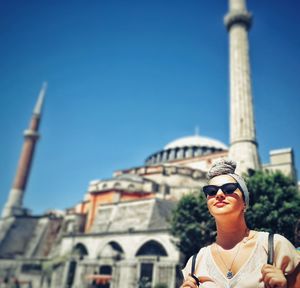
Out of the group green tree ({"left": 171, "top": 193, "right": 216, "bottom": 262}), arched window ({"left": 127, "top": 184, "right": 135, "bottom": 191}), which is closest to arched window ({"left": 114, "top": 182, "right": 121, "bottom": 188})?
arched window ({"left": 127, "top": 184, "right": 135, "bottom": 191})

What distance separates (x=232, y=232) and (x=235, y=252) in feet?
0.53

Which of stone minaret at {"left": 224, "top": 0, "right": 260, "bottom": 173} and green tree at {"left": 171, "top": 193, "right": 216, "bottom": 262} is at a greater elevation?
stone minaret at {"left": 224, "top": 0, "right": 260, "bottom": 173}

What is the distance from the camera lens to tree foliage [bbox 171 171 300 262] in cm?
1207

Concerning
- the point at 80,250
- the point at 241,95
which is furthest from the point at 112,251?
the point at 241,95

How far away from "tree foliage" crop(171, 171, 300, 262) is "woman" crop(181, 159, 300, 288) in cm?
959

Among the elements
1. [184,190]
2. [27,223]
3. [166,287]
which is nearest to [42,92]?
[27,223]

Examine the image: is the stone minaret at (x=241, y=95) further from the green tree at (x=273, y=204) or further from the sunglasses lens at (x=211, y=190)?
the sunglasses lens at (x=211, y=190)

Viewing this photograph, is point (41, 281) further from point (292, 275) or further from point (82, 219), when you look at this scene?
point (292, 275)

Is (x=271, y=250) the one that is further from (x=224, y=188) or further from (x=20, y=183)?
(x=20, y=183)

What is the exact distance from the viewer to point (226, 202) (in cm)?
249

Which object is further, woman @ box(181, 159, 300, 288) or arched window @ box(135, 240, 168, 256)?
arched window @ box(135, 240, 168, 256)

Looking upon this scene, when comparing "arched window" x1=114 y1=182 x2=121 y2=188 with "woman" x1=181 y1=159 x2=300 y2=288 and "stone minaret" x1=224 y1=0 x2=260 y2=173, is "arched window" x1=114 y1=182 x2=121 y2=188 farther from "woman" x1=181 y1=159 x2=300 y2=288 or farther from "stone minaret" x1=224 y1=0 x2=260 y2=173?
"woman" x1=181 y1=159 x2=300 y2=288

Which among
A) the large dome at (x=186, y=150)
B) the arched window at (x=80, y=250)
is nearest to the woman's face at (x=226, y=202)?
the arched window at (x=80, y=250)

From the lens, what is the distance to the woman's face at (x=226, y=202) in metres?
2.46
